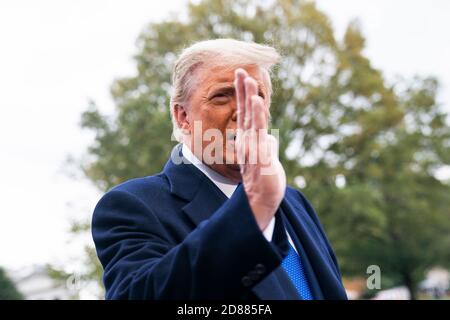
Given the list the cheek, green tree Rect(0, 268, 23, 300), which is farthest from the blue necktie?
green tree Rect(0, 268, 23, 300)

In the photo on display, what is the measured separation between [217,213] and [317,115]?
62.1 feet

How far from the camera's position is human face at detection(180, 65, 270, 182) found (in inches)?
83.4

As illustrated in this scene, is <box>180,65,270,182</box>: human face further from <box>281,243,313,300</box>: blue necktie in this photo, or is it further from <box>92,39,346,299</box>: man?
<box>281,243,313,300</box>: blue necktie

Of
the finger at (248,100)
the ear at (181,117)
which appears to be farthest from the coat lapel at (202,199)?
the finger at (248,100)

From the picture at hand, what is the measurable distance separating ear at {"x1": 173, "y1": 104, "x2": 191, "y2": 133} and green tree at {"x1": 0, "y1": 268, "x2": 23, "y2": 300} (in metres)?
27.4

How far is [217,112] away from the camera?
2.13 meters

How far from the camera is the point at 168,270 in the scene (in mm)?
1585

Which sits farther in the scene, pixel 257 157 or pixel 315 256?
pixel 315 256

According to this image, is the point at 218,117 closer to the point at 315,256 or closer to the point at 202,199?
the point at 202,199

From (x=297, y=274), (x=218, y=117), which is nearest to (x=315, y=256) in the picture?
(x=297, y=274)

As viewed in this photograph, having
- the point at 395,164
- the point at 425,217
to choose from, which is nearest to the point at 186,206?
the point at 395,164

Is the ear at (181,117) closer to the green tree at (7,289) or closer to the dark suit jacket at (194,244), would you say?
the dark suit jacket at (194,244)

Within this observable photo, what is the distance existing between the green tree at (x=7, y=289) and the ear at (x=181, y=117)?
1077 inches
